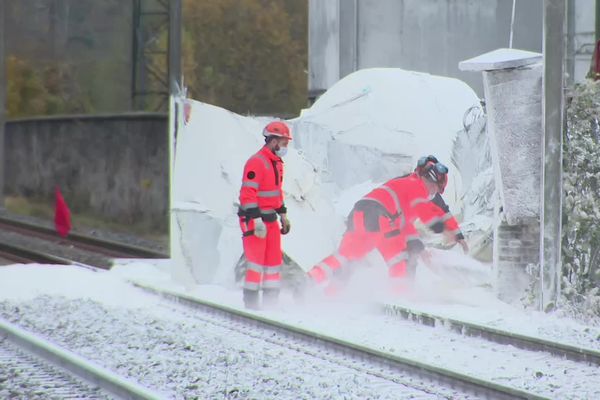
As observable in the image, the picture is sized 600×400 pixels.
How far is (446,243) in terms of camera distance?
13203 millimetres

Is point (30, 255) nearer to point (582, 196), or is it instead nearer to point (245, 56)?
point (582, 196)

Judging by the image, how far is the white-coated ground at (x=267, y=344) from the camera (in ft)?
25.4

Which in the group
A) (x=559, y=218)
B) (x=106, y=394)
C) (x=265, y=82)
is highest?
(x=265, y=82)

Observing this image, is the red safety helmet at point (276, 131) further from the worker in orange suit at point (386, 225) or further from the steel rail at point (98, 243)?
the steel rail at point (98, 243)

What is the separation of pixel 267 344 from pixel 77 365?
1.94 m

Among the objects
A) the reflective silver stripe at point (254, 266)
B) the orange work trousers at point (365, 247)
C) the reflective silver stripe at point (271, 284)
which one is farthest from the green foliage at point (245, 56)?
the reflective silver stripe at point (254, 266)

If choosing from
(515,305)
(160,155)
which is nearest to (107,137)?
(160,155)

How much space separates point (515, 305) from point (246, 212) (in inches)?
109

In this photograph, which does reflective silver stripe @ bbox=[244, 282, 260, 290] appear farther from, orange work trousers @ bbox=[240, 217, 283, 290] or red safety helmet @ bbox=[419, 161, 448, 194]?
red safety helmet @ bbox=[419, 161, 448, 194]

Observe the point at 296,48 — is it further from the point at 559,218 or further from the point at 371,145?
the point at 559,218

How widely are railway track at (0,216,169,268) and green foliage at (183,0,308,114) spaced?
1013 inches

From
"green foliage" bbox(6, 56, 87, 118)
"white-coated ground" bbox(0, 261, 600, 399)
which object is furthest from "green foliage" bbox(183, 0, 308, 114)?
"white-coated ground" bbox(0, 261, 600, 399)

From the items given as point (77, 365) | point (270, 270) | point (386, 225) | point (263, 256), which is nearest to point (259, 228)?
point (263, 256)

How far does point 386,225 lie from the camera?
40.6ft
